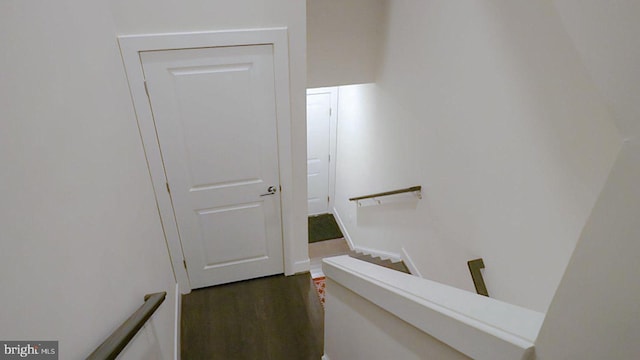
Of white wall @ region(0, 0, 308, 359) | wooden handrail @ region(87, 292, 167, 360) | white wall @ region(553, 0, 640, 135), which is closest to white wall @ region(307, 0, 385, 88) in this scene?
white wall @ region(0, 0, 308, 359)

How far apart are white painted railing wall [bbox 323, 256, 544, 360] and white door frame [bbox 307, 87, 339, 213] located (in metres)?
4.06

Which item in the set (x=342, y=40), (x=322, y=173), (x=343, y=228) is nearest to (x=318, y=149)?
(x=322, y=173)

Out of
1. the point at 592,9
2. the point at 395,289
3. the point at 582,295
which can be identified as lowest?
the point at 395,289

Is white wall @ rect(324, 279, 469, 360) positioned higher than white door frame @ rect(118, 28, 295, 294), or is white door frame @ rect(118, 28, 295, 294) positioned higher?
white door frame @ rect(118, 28, 295, 294)

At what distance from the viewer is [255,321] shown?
276 centimetres

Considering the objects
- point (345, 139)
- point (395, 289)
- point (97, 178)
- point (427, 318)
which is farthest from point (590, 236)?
point (345, 139)

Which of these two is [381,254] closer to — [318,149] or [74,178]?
[318,149]

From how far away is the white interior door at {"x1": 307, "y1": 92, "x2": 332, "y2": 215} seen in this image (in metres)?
5.55

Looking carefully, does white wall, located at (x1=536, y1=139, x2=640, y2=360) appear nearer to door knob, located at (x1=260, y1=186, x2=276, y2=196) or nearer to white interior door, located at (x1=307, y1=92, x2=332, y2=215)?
door knob, located at (x1=260, y1=186, x2=276, y2=196)

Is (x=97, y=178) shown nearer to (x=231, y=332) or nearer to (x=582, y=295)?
(x=582, y=295)

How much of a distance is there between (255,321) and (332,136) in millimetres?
3668

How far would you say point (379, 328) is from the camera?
4.28 feet

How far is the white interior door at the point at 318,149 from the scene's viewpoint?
5555 millimetres

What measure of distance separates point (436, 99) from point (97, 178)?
92.4 inches
